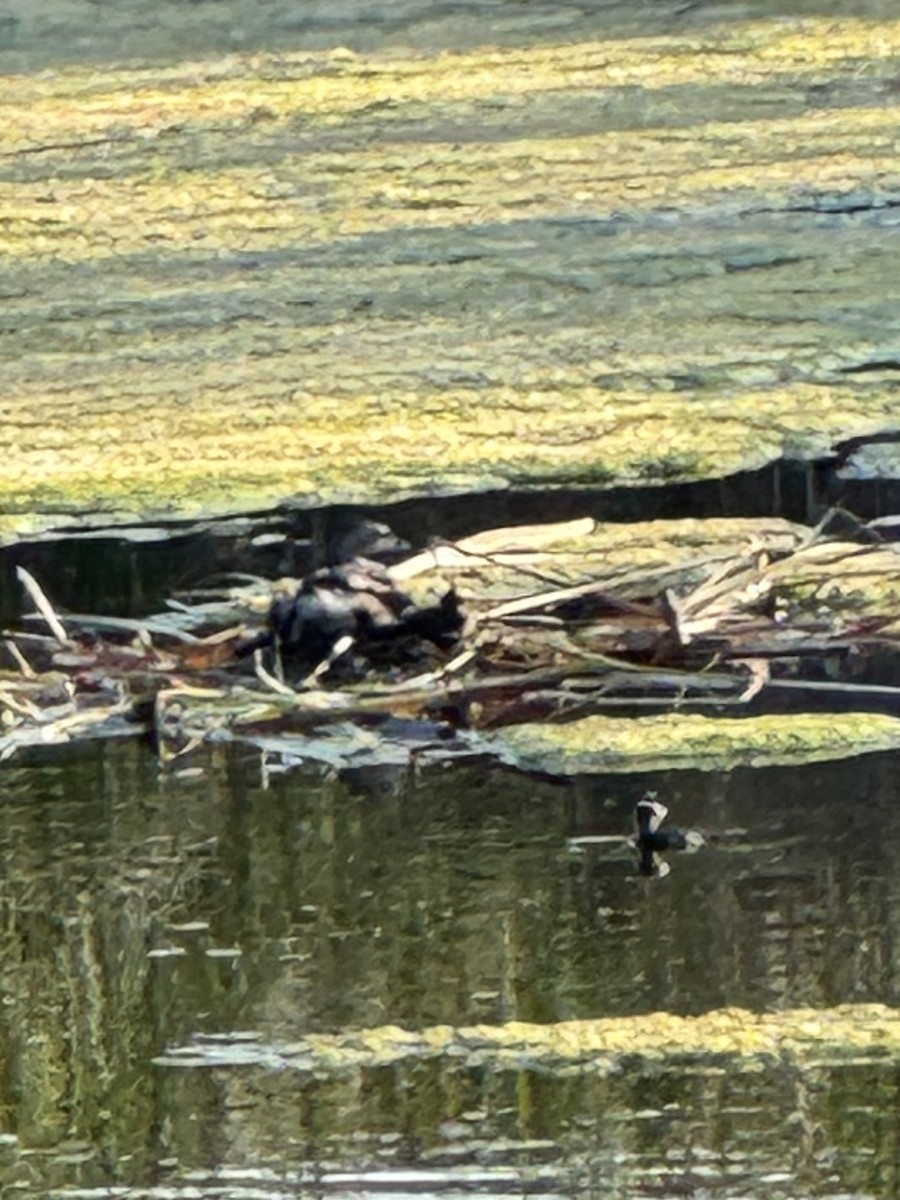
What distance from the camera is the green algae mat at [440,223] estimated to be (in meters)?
1.77

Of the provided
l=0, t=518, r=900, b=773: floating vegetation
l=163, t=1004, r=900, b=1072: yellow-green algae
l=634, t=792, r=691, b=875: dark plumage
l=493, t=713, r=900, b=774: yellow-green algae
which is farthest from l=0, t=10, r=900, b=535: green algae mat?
l=163, t=1004, r=900, b=1072: yellow-green algae

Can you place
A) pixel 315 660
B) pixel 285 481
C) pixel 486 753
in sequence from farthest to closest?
1. pixel 285 481
2. pixel 315 660
3. pixel 486 753

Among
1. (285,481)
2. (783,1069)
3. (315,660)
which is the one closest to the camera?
(783,1069)

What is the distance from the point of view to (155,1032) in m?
1.12

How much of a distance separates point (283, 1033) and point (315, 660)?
1.31 feet

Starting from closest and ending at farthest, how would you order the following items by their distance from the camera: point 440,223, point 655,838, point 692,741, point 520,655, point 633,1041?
1. point 633,1041
2. point 655,838
3. point 692,741
4. point 520,655
5. point 440,223

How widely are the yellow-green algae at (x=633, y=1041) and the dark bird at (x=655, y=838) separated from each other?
13 centimetres

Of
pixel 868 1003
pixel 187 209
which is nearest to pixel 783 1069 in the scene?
pixel 868 1003

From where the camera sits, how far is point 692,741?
136 cm

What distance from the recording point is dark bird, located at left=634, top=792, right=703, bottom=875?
1.24m

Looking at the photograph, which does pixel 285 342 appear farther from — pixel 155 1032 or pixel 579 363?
pixel 155 1032

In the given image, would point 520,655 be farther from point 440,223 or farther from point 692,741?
point 440,223

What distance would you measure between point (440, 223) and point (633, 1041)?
2.87ft

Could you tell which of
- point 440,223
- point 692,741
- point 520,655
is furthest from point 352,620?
point 440,223
